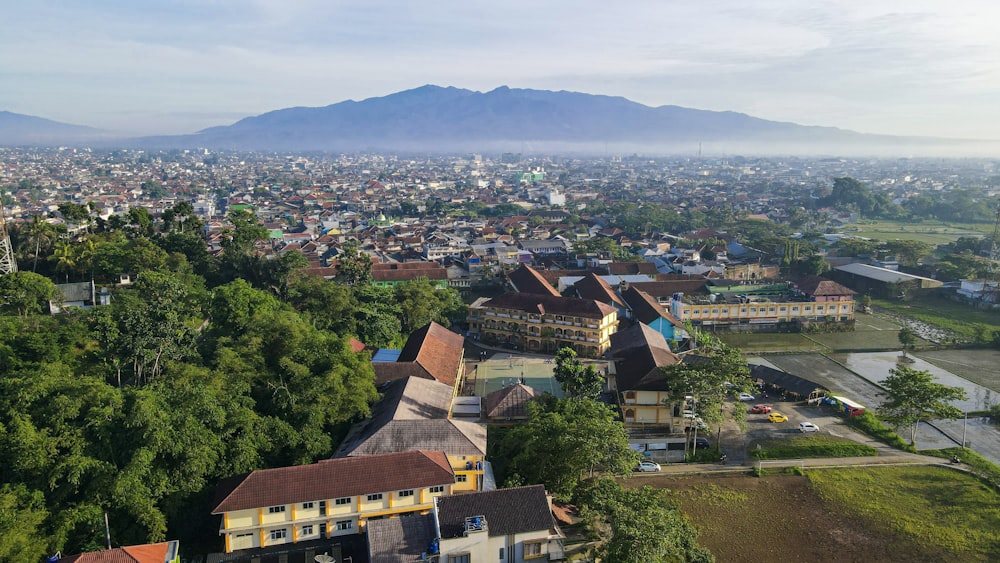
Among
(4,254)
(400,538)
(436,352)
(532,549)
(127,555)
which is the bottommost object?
(532,549)

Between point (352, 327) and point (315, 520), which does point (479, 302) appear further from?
point (315, 520)

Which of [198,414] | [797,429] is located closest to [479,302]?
[797,429]

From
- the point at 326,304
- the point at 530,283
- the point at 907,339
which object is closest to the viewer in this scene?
the point at 326,304

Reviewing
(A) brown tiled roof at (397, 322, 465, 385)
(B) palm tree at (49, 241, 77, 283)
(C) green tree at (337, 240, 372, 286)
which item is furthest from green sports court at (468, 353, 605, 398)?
(B) palm tree at (49, 241, 77, 283)

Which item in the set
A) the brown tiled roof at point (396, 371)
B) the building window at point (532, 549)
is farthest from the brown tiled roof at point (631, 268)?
the building window at point (532, 549)

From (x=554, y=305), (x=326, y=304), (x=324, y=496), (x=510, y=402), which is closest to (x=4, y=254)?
(x=326, y=304)

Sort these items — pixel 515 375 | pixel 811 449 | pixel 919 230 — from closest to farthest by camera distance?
pixel 811 449 → pixel 515 375 → pixel 919 230

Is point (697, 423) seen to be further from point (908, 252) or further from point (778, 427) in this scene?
point (908, 252)
